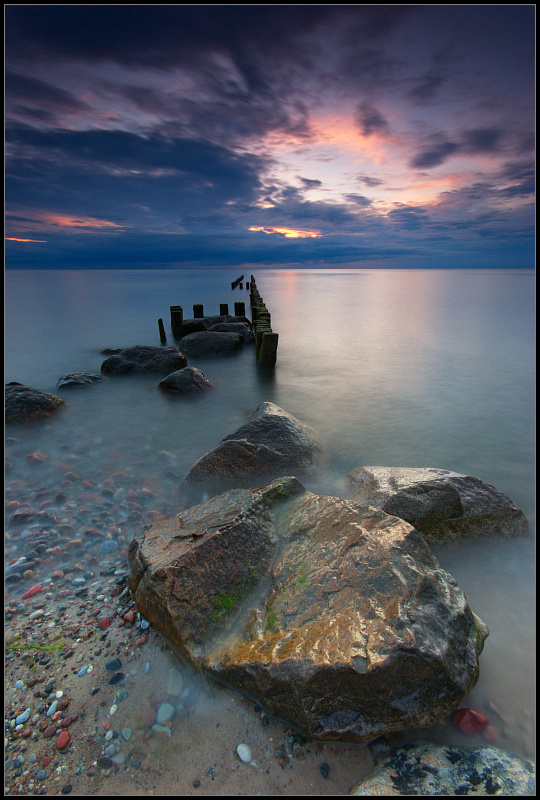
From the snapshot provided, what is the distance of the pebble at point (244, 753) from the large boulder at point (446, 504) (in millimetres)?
2401

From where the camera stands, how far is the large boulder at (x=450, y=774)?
→ 2.06 m

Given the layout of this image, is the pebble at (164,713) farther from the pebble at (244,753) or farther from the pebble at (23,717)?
the pebble at (23,717)

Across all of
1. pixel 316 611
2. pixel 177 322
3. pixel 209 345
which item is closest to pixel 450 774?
pixel 316 611

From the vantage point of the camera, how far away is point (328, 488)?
5289mm

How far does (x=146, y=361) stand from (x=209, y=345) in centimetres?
269

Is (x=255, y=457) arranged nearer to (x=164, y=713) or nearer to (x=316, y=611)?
(x=316, y=611)

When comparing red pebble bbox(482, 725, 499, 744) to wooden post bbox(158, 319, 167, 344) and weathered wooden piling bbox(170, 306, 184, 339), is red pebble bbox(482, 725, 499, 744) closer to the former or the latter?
weathered wooden piling bbox(170, 306, 184, 339)

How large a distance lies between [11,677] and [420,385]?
9908 millimetres

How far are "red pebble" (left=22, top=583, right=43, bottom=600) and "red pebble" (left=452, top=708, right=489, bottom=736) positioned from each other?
3652mm

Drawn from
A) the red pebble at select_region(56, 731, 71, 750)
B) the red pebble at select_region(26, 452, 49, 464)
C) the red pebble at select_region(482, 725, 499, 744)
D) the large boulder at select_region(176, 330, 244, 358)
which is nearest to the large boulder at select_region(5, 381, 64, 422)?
the red pebble at select_region(26, 452, 49, 464)

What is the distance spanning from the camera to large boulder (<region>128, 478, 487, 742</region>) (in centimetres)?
230

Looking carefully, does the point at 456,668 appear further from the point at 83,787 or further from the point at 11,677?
the point at 11,677

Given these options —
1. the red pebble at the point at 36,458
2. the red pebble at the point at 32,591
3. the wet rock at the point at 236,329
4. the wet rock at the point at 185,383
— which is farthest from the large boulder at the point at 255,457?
the wet rock at the point at 236,329

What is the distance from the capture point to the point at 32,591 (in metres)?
3.54
